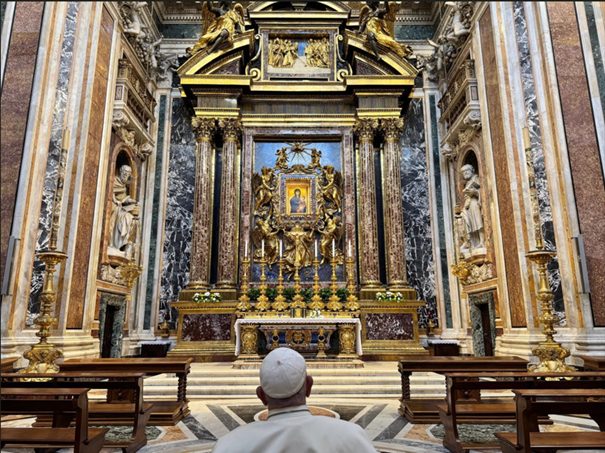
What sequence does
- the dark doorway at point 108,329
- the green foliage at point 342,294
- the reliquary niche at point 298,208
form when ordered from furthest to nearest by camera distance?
the reliquary niche at point 298,208 → the green foliage at point 342,294 → the dark doorway at point 108,329

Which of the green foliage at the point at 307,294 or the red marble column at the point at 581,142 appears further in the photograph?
the green foliage at the point at 307,294

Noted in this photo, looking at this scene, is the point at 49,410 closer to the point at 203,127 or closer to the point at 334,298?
the point at 334,298

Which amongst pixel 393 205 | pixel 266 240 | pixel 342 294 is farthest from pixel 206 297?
pixel 393 205

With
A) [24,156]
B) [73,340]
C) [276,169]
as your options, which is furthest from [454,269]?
[24,156]

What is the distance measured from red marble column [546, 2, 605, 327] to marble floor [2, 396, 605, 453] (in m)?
2.47

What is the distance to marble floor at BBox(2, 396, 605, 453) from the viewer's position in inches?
178

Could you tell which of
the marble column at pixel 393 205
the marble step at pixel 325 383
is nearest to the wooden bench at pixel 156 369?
the marble step at pixel 325 383

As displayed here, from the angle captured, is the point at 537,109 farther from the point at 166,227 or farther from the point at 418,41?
the point at 166,227

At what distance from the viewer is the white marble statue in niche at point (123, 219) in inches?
420

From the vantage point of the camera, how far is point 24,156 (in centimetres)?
692

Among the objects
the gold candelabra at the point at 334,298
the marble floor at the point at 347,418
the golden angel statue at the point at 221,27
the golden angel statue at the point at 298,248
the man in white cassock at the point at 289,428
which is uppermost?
the golden angel statue at the point at 221,27

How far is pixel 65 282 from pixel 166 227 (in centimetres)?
465

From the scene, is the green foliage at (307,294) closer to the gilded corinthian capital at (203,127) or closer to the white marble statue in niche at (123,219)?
the white marble statue in niche at (123,219)

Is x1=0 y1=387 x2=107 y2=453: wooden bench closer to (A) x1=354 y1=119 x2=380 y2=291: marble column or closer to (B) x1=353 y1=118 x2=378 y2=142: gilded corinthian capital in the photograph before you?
(A) x1=354 y1=119 x2=380 y2=291: marble column
